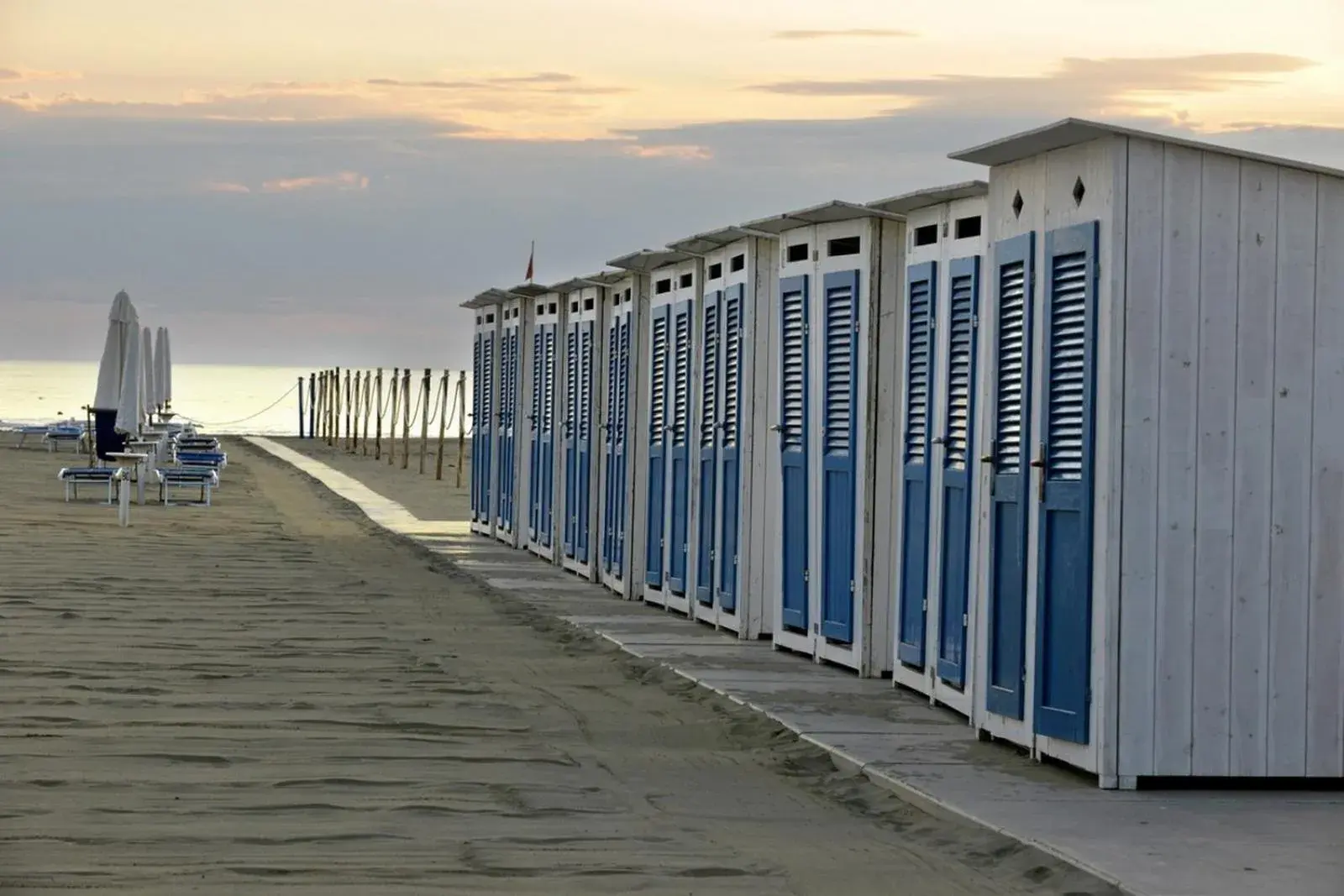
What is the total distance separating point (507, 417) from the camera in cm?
1944

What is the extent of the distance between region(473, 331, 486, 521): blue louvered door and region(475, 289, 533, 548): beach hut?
69 cm

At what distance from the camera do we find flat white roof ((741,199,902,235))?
31.7 feet

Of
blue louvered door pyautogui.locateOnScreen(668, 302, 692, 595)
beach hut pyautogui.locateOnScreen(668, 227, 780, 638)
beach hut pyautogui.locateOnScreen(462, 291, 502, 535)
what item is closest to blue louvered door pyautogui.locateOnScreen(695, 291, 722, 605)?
beach hut pyautogui.locateOnScreen(668, 227, 780, 638)

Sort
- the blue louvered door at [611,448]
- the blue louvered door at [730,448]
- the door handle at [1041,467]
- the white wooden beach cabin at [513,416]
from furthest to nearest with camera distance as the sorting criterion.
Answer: the white wooden beach cabin at [513,416] → the blue louvered door at [611,448] → the blue louvered door at [730,448] → the door handle at [1041,467]

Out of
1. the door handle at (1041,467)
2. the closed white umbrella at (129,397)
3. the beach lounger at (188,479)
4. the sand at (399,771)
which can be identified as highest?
the closed white umbrella at (129,397)

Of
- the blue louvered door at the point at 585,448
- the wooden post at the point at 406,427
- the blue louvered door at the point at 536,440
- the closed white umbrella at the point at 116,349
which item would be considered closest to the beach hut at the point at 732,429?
the blue louvered door at the point at 585,448

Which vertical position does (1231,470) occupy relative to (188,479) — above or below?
above

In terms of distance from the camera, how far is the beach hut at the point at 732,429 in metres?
11.5

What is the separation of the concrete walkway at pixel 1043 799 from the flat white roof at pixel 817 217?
219cm

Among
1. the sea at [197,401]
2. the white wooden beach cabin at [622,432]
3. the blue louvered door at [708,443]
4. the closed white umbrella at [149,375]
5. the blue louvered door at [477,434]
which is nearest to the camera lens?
the blue louvered door at [708,443]

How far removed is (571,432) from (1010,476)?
9.24 meters

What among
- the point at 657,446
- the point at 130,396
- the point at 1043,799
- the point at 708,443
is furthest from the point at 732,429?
the point at 130,396

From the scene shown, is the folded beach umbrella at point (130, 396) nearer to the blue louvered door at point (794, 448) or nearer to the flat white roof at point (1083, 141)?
the blue louvered door at point (794, 448)

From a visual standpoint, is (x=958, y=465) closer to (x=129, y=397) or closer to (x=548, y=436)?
(x=548, y=436)
